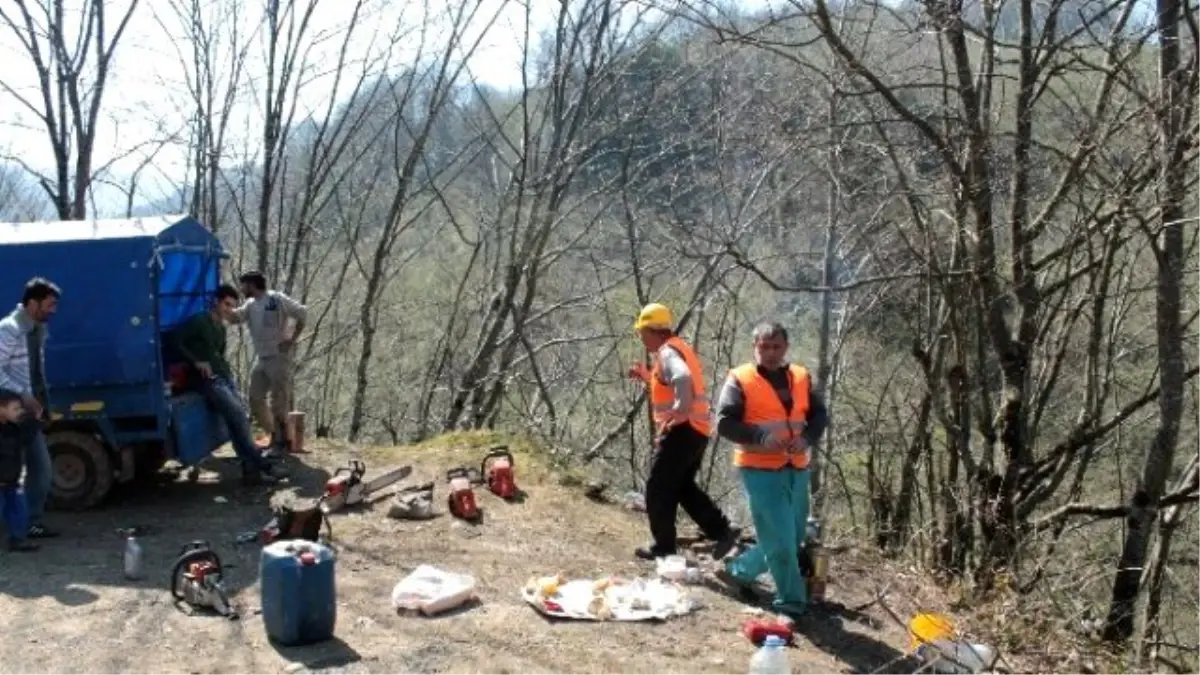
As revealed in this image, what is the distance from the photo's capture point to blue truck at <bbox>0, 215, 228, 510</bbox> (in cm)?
884

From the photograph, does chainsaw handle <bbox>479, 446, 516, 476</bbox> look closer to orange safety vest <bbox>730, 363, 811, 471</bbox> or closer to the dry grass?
the dry grass

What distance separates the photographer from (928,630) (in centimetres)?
641

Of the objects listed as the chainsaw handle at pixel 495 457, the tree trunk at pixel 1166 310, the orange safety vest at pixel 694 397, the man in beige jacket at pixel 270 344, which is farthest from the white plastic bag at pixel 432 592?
the tree trunk at pixel 1166 310

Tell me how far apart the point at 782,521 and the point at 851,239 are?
20.1ft

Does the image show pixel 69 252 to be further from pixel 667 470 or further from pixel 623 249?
pixel 623 249

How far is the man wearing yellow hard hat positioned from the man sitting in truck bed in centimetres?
376

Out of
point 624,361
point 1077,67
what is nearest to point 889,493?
point 1077,67

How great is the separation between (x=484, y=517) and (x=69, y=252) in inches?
143

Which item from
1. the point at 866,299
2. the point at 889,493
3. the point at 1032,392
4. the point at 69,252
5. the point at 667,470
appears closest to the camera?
the point at 667,470

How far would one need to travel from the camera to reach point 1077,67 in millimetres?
8008

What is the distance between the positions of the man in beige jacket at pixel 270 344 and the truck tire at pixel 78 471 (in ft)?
5.61

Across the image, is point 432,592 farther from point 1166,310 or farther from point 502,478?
point 1166,310

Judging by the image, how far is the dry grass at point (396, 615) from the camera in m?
6.20

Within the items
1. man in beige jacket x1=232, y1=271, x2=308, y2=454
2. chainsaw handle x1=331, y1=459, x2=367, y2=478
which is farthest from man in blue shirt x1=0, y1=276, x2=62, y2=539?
man in beige jacket x1=232, y1=271, x2=308, y2=454
